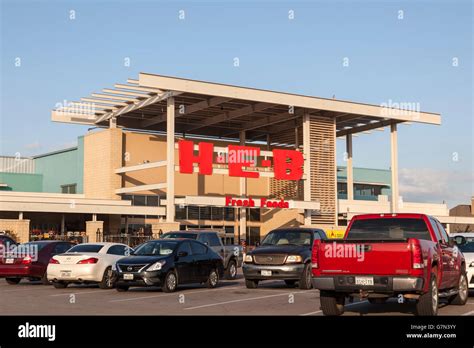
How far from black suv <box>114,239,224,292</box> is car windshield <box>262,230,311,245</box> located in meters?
1.86

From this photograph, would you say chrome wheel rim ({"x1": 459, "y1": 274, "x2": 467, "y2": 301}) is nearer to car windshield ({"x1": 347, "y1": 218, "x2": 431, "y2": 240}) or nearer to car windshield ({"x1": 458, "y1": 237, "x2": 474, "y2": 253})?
car windshield ({"x1": 347, "y1": 218, "x2": 431, "y2": 240})

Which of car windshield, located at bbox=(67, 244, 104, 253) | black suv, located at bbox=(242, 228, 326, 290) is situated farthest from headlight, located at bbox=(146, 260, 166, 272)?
car windshield, located at bbox=(67, 244, 104, 253)

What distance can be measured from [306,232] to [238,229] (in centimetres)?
3800

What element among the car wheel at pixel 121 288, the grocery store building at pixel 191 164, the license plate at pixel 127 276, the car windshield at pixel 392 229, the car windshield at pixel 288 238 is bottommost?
the car wheel at pixel 121 288

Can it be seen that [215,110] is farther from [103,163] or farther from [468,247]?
[468,247]

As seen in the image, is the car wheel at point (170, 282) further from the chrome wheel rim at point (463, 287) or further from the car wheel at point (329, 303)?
the chrome wheel rim at point (463, 287)

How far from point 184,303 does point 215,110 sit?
3996cm

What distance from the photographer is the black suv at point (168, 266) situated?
65.5 ft

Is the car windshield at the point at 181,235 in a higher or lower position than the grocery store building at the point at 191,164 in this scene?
lower

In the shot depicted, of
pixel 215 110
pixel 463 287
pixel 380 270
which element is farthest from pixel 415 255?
pixel 215 110

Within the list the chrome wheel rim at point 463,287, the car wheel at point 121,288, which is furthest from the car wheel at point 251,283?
the chrome wheel rim at point 463,287

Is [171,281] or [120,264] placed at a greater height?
[120,264]

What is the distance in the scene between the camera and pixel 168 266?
66.6 feet

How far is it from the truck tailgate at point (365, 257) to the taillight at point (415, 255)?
0.06 meters
